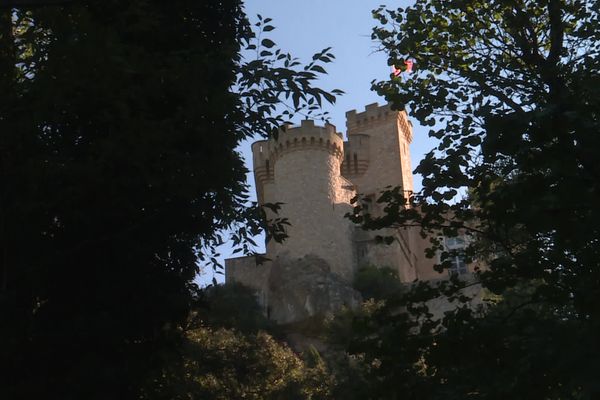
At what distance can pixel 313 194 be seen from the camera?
45.6 m

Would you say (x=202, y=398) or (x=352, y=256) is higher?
(x=352, y=256)

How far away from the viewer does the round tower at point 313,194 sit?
4397 cm

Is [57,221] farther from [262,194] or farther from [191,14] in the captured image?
[262,194]

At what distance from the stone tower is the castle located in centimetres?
5

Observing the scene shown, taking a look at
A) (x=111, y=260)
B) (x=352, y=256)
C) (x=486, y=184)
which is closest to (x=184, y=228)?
(x=111, y=260)

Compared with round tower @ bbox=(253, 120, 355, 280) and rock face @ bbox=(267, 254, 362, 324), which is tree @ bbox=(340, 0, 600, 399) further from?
round tower @ bbox=(253, 120, 355, 280)

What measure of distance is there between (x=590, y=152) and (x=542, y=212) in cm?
62

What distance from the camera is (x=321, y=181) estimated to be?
4631 cm

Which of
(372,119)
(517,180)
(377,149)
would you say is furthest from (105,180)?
Result: (372,119)

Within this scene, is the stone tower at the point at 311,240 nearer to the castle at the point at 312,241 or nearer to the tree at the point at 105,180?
the castle at the point at 312,241

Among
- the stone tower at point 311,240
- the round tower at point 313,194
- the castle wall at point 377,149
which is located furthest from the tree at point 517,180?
the castle wall at point 377,149

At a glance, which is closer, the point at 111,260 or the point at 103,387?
the point at 103,387

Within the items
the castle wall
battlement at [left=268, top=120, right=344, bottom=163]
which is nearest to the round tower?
battlement at [left=268, top=120, right=344, bottom=163]

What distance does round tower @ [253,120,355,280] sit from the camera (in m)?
44.0
